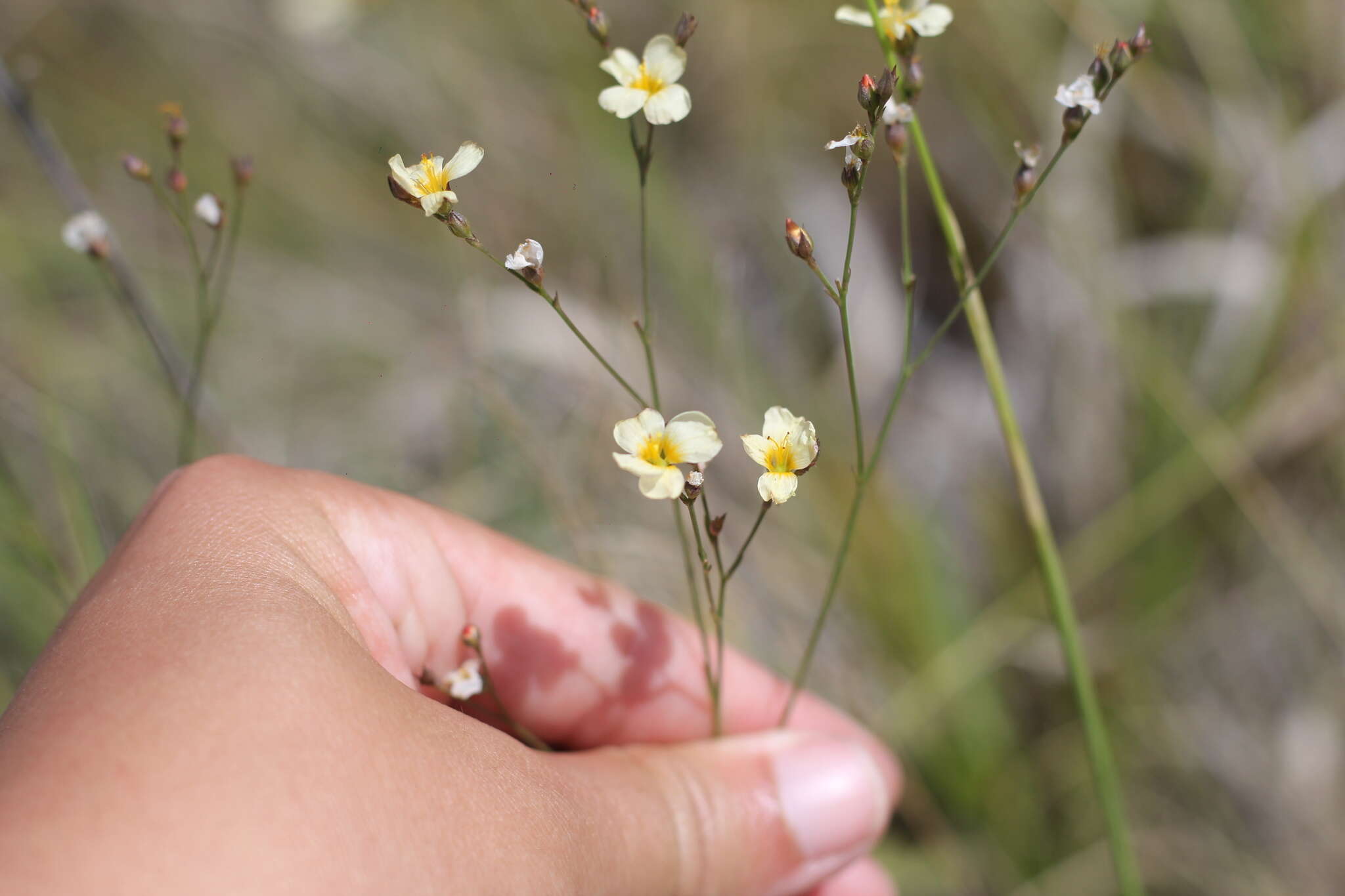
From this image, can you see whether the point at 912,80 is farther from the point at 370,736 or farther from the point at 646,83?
the point at 370,736

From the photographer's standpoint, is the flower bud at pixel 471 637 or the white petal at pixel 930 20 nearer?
the white petal at pixel 930 20

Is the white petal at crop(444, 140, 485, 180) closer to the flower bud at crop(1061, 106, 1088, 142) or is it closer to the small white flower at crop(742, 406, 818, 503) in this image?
the small white flower at crop(742, 406, 818, 503)

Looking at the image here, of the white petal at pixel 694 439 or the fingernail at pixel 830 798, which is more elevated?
the white petal at pixel 694 439

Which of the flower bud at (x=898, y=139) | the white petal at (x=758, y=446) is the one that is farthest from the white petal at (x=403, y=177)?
the flower bud at (x=898, y=139)

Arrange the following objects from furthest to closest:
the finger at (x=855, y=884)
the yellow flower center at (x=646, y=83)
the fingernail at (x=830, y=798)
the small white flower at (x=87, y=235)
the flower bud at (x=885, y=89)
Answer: the finger at (x=855, y=884) → the fingernail at (x=830, y=798) → the small white flower at (x=87, y=235) → the yellow flower center at (x=646, y=83) → the flower bud at (x=885, y=89)

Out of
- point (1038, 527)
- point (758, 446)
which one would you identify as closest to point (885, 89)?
point (758, 446)

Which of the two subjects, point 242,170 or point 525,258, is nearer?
point 525,258

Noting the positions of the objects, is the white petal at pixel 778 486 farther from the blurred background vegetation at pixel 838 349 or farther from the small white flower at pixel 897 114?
the blurred background vegetation at pixel 838 349
